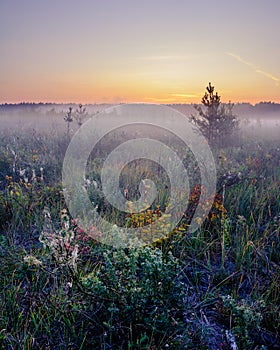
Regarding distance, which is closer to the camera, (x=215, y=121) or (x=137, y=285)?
(x=137, y=285)

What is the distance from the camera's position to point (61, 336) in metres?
2.17

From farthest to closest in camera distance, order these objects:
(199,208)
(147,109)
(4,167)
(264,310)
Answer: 1. (147,109)
2. (4,167)
3. (199,208)
4. (264,310)

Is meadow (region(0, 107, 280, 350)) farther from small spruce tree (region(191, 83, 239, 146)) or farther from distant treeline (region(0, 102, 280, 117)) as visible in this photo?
distant treeline (region(0, 102, 280, 117))

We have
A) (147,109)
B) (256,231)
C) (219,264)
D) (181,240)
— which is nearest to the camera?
(219,264)

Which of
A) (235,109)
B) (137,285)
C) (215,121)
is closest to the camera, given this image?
(137,285)

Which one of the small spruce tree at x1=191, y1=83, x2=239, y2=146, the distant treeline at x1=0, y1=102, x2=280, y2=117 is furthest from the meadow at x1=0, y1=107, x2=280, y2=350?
the distant treeline at x1=0, y1=102, x2=280, y2=117

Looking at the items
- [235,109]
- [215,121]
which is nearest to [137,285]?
[215,121]

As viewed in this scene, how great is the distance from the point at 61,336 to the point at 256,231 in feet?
8.34

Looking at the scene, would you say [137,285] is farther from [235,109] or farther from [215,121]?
[235,109]

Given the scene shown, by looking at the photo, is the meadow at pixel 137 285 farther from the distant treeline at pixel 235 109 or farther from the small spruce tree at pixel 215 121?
the distant treeline at pixel 235 109

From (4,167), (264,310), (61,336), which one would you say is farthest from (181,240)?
(4,167)

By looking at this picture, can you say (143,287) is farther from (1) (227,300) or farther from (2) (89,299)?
(1) (227,300)

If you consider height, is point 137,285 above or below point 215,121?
below

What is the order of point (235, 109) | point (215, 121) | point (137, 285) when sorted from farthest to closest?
point (235, 109), point (215, 121), point (137, 285)
